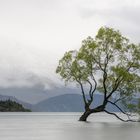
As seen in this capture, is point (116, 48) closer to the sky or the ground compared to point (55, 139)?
closer to the sky

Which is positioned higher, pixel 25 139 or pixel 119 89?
pixel 119 89

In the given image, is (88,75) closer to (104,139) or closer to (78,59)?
(78,59)

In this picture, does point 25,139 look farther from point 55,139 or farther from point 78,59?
point 78,59

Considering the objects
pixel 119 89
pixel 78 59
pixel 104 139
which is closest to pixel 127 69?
pixel 119 89

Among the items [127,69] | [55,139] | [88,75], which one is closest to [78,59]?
[88,75]

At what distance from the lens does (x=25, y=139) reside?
139 ft

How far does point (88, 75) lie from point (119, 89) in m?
5.64

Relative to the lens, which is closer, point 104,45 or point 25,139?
point 25,139

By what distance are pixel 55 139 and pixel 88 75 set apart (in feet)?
115

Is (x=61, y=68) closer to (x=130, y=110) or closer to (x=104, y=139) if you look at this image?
(x=130, y=110)

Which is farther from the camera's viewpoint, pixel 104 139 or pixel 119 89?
pixel 119 89

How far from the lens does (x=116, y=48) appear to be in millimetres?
75188

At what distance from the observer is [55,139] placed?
4250 centimetres

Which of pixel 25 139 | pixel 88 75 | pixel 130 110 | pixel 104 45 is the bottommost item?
pixel 25 139
